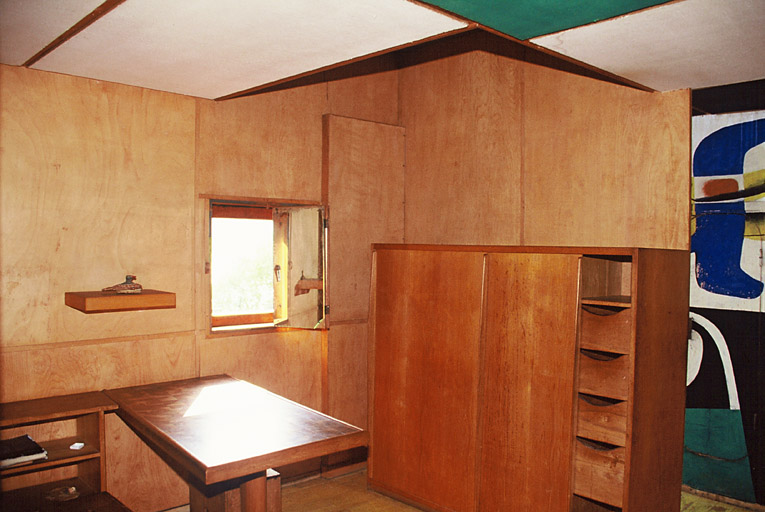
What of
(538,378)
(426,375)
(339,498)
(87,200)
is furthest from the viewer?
(339,498)

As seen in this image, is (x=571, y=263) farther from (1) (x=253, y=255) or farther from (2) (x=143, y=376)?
(2) (x=143, y=376)

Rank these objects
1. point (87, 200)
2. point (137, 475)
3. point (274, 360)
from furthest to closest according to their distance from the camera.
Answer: point (274, 360) → point (137, 475) → point (87, 200)

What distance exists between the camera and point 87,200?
340 cm

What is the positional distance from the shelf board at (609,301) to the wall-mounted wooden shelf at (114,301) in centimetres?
232

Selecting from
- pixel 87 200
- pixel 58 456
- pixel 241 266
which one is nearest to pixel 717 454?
pixel 241 266

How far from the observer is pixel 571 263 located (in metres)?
3.15

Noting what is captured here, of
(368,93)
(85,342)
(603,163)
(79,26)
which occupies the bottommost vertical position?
(85,342)

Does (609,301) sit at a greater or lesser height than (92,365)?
greater

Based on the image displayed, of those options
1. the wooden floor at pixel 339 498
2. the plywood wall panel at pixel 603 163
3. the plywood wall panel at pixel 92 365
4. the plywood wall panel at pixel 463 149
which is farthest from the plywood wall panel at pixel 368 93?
the wooden floor at pixel 339 498

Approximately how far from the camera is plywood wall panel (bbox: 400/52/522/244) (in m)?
4.21

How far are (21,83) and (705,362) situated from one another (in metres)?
4.27

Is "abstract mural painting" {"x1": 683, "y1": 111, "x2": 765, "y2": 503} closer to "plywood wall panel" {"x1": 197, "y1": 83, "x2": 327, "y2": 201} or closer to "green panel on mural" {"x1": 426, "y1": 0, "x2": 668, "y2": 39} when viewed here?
"green panel on mural" {"x1": 426, "y1": 0, "x2": 668, "y2": 39}

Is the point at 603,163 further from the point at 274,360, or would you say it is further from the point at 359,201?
the point at 274,360

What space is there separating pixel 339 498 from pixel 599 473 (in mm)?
1877
